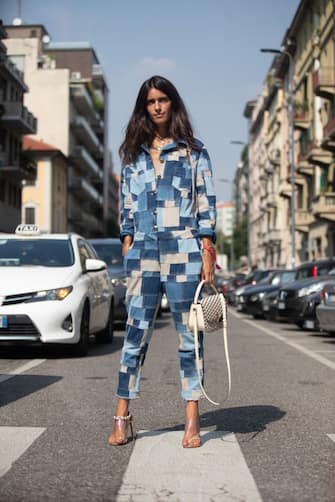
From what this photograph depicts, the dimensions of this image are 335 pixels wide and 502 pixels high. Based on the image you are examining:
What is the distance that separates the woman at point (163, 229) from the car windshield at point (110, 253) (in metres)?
14.4

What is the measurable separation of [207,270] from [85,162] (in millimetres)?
78481

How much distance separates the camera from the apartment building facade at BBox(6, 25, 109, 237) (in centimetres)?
7675

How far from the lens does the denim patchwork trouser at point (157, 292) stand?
199 inches

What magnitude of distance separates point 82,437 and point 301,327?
15709 mm

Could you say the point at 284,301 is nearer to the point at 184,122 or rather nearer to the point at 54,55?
the point at 184,122

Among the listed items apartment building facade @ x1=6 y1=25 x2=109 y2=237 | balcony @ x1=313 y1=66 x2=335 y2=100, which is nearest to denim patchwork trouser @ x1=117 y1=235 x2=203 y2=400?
balcony @ x1=313 y1=66 x2=335 y2=100

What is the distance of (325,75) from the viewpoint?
43.7 metres

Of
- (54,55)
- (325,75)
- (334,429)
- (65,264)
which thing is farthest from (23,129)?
(334,429)

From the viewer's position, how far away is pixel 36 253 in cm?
1178

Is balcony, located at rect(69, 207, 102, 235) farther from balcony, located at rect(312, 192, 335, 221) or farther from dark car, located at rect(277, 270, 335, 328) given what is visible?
dark car, located at rect(277, 270, 335, 328)

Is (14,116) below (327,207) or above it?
above

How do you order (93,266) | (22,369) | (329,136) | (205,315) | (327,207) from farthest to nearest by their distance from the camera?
(327,207) < (329,136) < (93,266) < (22,369) < (205,315)

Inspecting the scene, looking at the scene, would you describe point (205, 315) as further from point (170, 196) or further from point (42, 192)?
point (42, 192)

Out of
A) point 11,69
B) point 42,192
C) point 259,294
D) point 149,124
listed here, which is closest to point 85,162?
point 42,192
